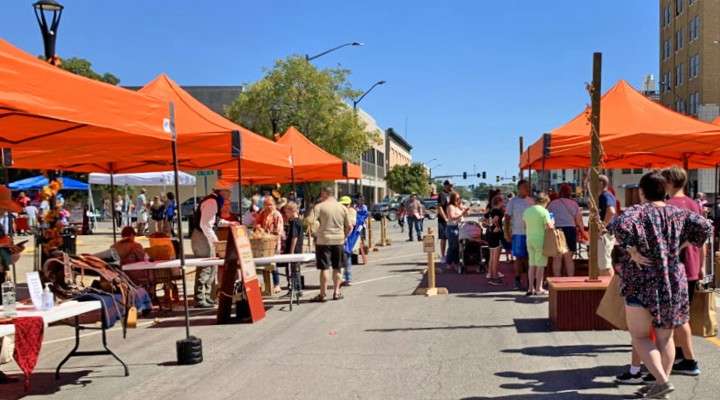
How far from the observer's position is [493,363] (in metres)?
6.39

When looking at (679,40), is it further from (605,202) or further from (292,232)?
(292,232)

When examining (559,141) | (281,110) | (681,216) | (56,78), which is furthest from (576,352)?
(281,110)

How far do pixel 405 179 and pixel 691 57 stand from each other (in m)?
40.8

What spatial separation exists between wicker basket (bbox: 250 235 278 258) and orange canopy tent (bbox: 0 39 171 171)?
204 centimetres

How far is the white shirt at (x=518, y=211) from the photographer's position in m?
10.6

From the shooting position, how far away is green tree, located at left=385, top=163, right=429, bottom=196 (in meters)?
90.0

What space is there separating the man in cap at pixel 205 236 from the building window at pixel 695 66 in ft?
185

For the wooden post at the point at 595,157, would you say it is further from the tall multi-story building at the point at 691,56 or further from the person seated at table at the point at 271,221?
the tall multi-story building at the point at 691,56

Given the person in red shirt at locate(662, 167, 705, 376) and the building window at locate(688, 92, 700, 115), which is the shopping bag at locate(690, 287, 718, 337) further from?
the building window at locate(688, 92, 700, 115)

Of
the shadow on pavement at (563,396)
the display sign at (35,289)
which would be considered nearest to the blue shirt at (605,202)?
the shadow on pavement at (563,396)

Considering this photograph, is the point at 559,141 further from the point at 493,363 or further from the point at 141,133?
the point at 141,133

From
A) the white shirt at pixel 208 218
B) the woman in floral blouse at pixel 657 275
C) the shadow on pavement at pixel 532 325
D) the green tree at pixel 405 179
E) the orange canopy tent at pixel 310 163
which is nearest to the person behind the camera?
the woman in floral blouse at pixel 657 275

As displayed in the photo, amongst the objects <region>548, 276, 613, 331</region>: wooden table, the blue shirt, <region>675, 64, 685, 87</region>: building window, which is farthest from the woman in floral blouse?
<region>675, 64, 685, 87</region>: building window

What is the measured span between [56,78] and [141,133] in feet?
3.25
